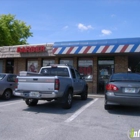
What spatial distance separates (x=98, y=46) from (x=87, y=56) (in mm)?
2144

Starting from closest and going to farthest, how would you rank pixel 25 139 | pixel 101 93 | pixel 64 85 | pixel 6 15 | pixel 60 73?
pixel 25 139, pixel 64 85, pixel 60 73, pixel 101 93, pixel 6 15

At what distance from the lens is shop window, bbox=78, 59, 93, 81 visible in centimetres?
1480

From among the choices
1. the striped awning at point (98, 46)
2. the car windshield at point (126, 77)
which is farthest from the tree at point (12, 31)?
the car windshield at point (126, 77)

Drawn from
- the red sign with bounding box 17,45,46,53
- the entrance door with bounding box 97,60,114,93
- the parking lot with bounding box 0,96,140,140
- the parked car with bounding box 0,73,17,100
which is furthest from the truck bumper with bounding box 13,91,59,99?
the entrance door with bounding box 97,60,114,93

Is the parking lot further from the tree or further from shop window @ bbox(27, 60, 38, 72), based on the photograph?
the tree

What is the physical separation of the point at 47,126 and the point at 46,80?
2.26 meters

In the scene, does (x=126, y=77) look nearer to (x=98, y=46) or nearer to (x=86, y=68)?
(x=98, y=46)

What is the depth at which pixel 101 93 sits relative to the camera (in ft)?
47.6

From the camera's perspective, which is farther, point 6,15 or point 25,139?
point 6,15

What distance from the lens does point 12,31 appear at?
3475cm

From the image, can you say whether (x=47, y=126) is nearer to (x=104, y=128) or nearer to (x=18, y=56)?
(x=104, y=128)

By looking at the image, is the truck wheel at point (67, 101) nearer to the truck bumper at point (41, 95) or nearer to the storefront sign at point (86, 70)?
the truck bumper at point (41, 95)

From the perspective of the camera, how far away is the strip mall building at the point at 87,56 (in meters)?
12.5

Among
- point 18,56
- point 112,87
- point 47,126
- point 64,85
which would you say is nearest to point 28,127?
point 47,126
